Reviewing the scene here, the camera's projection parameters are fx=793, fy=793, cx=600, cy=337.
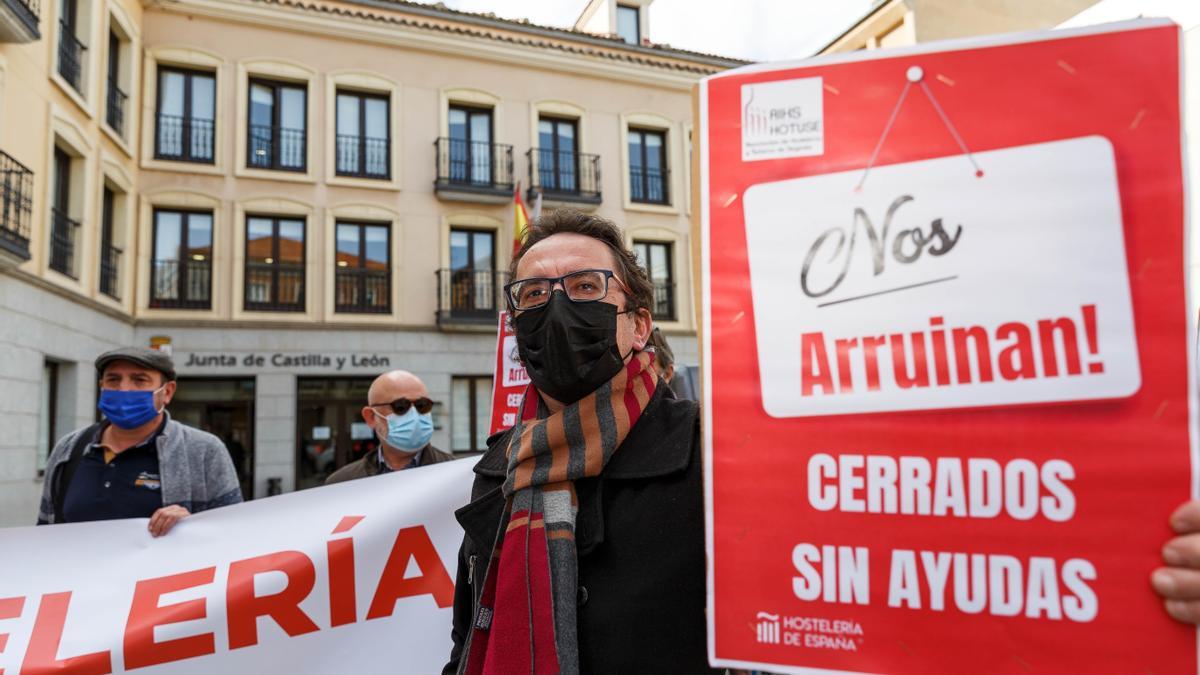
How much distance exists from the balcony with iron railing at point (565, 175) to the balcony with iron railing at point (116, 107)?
8428 mm

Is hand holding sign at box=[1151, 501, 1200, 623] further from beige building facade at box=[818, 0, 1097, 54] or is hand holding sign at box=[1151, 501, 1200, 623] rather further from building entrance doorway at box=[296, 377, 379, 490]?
beige building facade at box=[818, 0, 1097, 54]

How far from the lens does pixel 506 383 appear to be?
4383 mm

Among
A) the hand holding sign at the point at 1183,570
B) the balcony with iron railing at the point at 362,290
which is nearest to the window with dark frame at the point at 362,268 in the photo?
the balcony with iron railing at the point at 362,290

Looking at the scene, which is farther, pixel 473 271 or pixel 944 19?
pixel 473 271

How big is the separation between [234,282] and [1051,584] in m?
17.7

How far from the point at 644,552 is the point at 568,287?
683 millimetres

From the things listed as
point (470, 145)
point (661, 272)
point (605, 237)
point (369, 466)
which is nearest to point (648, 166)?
point (661, 272)

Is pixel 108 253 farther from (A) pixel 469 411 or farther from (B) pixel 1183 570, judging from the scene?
(B) pixel 1183 570

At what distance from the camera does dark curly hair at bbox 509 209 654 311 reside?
2.08 metres

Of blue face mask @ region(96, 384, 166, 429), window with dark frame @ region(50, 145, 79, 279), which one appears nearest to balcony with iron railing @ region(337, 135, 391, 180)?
window with dark frame @ region(50, 145, 79, 279)

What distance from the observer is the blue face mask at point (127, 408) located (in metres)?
3.73

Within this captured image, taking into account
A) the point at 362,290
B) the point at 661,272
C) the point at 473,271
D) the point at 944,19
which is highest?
the point at 944,19

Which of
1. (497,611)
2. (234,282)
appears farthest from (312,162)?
(497,611)

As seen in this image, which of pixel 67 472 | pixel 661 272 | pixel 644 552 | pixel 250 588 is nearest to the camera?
pixel 644 552
